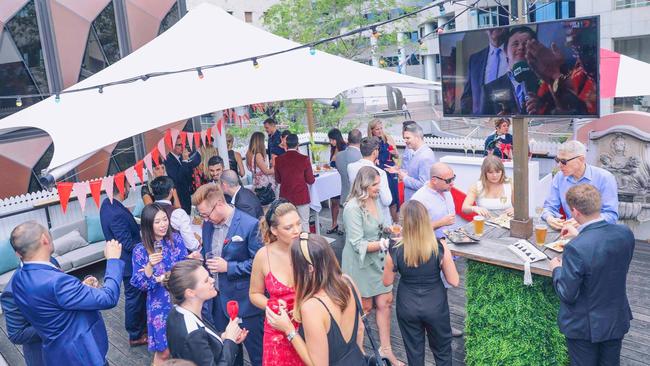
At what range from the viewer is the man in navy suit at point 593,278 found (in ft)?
9.73

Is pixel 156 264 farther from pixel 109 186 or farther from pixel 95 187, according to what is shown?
pixel 95 187

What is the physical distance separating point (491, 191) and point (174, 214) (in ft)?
9.36

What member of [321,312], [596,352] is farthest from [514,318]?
[321,312]

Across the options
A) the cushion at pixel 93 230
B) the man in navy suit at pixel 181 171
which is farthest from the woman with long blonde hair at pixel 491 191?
the cushion at pixel 93 230

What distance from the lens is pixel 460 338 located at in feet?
15.6

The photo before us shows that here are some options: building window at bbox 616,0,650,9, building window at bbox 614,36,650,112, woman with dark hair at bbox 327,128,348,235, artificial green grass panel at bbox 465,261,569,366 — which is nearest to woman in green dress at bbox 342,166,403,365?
artificial green grass panel at bbox 465,261,569,366

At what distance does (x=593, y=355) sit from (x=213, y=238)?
2637 millimetres

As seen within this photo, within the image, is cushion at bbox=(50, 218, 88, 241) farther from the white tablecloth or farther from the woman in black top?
the woman in black top

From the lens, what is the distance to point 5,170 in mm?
8477

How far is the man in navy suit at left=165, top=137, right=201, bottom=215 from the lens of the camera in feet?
22.7

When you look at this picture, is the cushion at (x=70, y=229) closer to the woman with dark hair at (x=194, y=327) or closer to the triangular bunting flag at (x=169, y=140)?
the triangular bunting flag at (x=169, y=140)

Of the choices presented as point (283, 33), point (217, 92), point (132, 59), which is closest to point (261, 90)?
point (217, 92)

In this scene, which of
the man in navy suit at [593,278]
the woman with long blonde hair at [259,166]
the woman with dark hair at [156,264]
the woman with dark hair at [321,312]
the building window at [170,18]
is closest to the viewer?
the woman with dark hair at [321,312]

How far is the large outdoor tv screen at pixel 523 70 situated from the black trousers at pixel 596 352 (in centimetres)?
142
